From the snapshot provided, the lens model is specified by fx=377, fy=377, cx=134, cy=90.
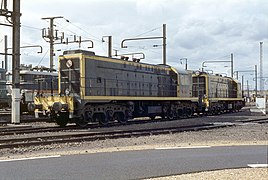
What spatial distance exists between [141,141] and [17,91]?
10799mm

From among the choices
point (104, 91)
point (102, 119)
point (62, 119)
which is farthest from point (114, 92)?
point (62, 119)

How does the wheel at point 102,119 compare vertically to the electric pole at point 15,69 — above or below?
below

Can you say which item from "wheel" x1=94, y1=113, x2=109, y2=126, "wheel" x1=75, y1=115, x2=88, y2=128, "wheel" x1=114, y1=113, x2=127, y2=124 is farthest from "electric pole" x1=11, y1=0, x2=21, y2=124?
"wheel" x1=114, y1=113, x2=127, y2=124

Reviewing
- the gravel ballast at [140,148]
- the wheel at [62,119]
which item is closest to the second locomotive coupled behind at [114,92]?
the wheel at [62,119]

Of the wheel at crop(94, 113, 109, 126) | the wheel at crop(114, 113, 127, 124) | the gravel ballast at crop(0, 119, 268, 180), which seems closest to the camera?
the gravel ballast at crop(0, 119, 268, 180)

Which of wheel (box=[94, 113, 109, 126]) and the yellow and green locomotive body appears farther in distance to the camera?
wheel (box=[94, 113, 109, 126])

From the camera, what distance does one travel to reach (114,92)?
75.7 feet

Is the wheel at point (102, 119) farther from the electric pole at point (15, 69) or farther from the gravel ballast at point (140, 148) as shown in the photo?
the gravel ballast at point (140, 148)

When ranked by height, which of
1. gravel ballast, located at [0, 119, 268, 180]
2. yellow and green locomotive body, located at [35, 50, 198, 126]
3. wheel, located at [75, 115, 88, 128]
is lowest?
gravel ballast, located at [0, 119, 268, 180]

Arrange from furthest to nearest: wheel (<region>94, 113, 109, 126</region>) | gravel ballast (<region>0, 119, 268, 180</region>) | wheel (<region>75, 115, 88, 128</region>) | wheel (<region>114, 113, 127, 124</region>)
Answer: wheel (<region>114, 113, 127, 124</region>)
wheel (<region>94, 113, 109, 126</region>)
wheel (<region>75, 115, 88, 128</region>)
gravel ballast (<region>0, 119, 268, 180</region>)

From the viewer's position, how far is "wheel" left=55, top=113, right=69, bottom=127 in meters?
20.6

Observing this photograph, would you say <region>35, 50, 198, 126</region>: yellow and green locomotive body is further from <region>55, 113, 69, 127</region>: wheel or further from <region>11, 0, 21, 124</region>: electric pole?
<region>11, 0, 21, 124</region>: electric pole

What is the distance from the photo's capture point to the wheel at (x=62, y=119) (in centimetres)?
2064

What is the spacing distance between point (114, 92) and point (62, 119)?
3.79 m
